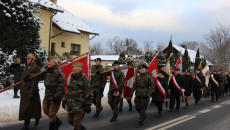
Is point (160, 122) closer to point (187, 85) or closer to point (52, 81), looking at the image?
point (52, 81)

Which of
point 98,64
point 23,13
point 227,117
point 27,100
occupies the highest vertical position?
point 23,13

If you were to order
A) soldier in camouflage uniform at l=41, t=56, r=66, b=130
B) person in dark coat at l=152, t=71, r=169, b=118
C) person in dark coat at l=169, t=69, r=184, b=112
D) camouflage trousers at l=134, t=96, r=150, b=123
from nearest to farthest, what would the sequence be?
soldier in camouflage uniform at l=41, t=56, r=66, b=130, camouflage trousers at l=134, t=96, r=150, b=123, person in dark coat at l=152, t=71, r=169, b=118, person in dark coat at l=169, t=69, r=184, b=112

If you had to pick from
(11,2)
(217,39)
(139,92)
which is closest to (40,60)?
(11,2)

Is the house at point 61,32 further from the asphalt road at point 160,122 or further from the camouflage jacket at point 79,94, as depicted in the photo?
the camouflage jacket at point 79,94

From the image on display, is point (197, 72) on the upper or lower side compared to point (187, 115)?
upper

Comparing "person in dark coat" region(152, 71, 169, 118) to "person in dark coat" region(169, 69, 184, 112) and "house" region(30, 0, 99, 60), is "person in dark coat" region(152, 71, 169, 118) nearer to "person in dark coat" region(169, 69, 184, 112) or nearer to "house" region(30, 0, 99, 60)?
"person in dark coat" region(169, 69, 184, 112)

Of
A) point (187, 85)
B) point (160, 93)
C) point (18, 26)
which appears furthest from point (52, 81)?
point (18, 26)

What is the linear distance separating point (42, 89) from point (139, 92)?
7532 millimetres

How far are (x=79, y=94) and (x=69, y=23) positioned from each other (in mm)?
23937

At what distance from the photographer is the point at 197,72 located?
508 inches

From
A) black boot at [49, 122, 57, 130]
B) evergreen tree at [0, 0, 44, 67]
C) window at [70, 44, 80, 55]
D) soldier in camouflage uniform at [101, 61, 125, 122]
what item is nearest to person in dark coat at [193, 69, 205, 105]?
soldier in camouflage uniform at [101, 61, 125, 122]

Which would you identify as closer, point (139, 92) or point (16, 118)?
point (139, 92)

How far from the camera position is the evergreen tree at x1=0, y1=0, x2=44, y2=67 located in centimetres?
1272

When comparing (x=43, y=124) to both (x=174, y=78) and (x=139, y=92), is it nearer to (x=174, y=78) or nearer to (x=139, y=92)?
(x=139, y=92)
